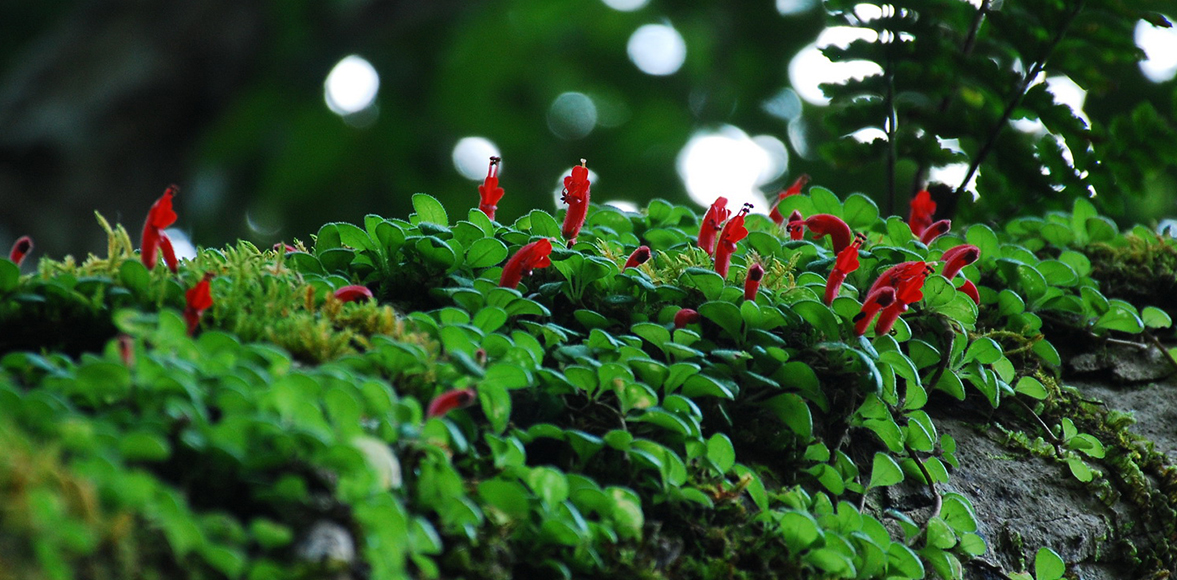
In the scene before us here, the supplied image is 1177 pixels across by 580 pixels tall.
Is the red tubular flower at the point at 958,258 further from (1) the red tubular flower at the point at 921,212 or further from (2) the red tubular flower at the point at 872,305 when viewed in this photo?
(1) the red tubular flower at the point at 921,212

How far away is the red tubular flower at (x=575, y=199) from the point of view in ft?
6.73

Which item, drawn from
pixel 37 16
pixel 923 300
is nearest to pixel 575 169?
pixel 923 300

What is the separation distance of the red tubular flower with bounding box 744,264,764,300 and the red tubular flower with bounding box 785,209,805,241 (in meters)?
0.43

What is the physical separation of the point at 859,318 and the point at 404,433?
98cm

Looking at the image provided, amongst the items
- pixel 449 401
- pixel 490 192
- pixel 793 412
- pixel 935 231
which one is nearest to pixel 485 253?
pixel 490 192

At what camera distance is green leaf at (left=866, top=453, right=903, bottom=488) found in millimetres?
1761

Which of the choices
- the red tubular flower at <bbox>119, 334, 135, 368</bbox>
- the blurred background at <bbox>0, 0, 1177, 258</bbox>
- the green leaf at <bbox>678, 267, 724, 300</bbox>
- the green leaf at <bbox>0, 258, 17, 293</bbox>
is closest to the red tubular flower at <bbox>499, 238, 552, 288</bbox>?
the green leaf at <bbox>678, 267, 724, 300</bbox>

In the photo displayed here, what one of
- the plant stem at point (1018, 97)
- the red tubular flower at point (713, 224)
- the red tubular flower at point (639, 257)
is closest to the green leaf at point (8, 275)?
the red tubular flower at point (639, 257)

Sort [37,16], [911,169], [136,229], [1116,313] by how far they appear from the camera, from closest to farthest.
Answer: [1116,313] → [136,229] → [911,169] → [37,16]

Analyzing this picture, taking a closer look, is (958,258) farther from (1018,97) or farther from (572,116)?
(572,116)

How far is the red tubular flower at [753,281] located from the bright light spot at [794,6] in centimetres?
569

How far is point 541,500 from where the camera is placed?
1360mm

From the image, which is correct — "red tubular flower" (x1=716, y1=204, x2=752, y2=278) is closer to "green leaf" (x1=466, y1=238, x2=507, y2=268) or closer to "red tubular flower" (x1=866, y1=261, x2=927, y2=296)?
"red tubular flower" (x1=866, y1=261, x2=927, y2=296)

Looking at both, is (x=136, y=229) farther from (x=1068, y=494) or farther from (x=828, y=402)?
(x=1068, y=494)
